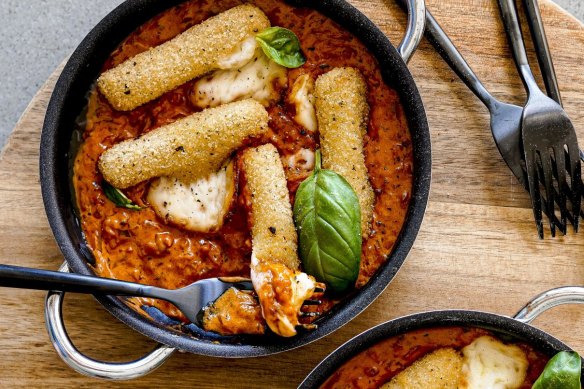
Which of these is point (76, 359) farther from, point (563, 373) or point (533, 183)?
point (533, 183)

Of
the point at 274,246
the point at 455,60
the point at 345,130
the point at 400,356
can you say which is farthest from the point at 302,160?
the point at 400,356

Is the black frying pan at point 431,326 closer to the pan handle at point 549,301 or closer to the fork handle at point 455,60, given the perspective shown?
the pan handle at point 549,301

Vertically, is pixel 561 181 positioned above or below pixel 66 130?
below

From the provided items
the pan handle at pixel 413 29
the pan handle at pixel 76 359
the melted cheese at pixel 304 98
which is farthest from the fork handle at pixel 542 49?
the pan handle at pixel 76 359

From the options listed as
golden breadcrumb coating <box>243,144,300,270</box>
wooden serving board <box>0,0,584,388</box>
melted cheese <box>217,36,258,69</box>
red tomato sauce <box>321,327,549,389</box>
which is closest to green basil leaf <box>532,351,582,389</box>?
red tomato sauce <box>321,327,549,389</box>

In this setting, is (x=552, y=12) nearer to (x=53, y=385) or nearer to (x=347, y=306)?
(x=347, y=306)

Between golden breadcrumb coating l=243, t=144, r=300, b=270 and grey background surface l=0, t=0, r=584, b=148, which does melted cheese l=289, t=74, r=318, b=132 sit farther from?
grey background surface l=0, t=0, r=584, b=148
